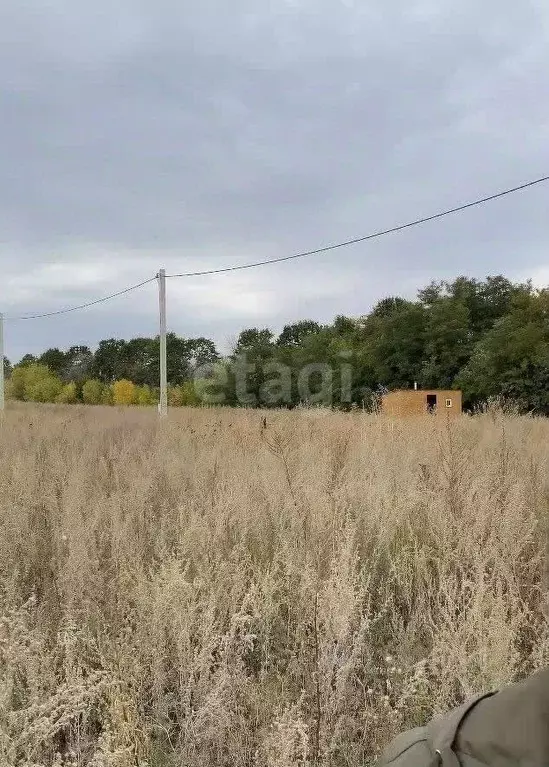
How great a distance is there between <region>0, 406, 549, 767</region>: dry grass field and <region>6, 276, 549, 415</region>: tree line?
1837cm

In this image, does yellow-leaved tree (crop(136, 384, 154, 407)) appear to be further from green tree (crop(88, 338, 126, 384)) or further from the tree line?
green tree (crop(88, 338, 126, 384))

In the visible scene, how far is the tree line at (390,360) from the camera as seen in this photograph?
25.7m

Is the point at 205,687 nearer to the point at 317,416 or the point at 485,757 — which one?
the point at 485,757

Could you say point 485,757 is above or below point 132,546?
above

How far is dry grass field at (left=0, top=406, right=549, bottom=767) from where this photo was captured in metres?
1.99

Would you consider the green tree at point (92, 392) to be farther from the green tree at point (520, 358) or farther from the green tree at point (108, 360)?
the green tree at point (520, 358)

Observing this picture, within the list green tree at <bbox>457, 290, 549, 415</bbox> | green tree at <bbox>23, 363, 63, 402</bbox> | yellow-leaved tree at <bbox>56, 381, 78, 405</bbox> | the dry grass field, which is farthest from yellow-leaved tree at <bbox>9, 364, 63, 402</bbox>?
the dry grass field

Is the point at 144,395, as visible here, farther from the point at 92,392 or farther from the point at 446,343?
the point at 446,343

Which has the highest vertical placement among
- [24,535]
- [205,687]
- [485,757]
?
[485,757]

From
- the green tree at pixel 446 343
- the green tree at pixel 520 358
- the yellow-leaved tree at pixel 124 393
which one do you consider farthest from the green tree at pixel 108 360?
the green tree at pixel 520 358

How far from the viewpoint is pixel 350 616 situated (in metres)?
2.41

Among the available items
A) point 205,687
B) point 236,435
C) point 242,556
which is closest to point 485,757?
point 205,687

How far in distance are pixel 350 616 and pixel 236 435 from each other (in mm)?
5615

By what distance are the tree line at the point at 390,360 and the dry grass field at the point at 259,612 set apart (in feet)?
60.3
